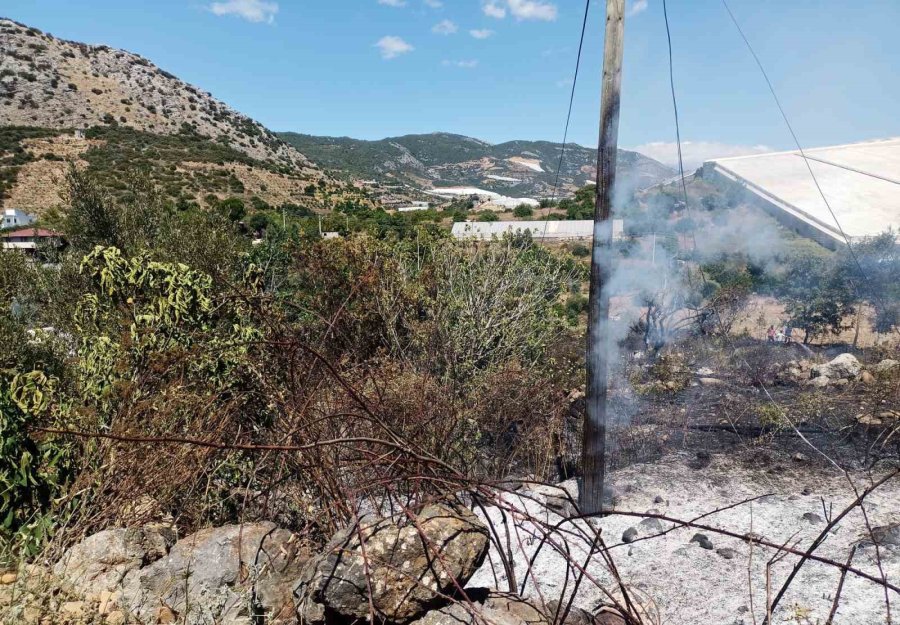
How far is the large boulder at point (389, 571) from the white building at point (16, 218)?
32.9m

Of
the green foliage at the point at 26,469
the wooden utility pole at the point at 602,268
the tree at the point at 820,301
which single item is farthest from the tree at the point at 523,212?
the green foliage at the point at 26,469

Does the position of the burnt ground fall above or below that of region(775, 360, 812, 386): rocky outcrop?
below

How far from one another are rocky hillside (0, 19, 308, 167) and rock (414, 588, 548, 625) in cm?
5387

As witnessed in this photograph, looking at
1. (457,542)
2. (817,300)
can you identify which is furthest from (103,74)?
(457,542)

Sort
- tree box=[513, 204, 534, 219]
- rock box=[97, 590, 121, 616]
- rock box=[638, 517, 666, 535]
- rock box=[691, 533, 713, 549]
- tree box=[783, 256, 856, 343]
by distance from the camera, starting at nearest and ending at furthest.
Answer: rock box=[97, 590, 121, 616] < rock box=[691, 533, 713, 549] < rock box=[638, 517, 666, 535] < tree box=[783, 256, 856, 343] < tree box=[513, 204, 534, 219]

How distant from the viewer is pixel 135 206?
12.3 m

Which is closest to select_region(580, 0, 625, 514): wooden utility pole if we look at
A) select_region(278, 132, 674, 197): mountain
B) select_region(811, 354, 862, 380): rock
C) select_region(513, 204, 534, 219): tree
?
select_region(811, 354, 862, 380): rock

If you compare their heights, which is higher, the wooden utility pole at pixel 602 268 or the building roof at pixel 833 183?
the building roof at pixel 833 183

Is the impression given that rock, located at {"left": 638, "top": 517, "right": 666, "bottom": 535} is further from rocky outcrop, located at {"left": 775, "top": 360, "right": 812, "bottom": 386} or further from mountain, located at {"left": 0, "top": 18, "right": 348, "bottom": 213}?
mountain, located at {"left": 0, "top": 18, "right": 348, "bottom": 213}

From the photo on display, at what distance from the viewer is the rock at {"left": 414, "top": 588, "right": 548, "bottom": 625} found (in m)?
2.65

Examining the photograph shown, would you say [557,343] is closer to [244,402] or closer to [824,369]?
[824,369]

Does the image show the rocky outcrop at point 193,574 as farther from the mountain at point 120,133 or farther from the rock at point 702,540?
the mountain at point 120,133

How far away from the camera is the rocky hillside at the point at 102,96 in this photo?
4650cm

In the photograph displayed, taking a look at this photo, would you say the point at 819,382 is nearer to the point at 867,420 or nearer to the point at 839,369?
the point at 839,369
